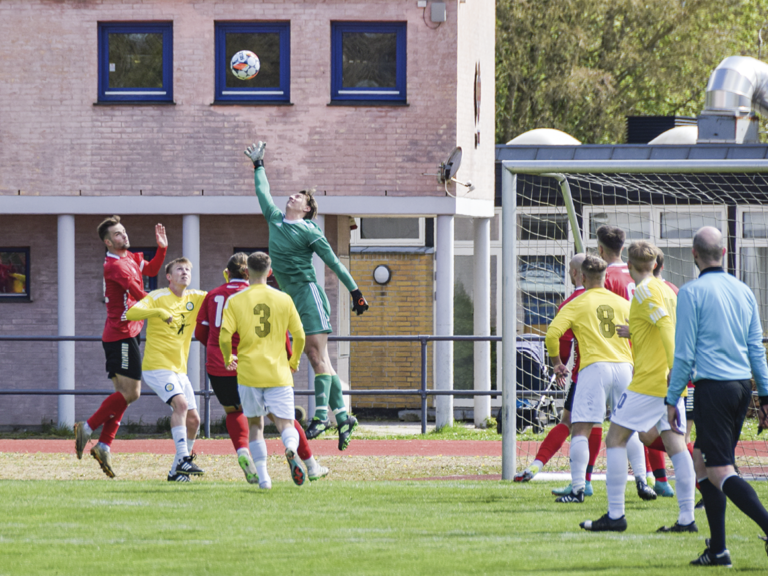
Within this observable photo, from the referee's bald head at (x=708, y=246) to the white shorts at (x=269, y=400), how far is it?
11.8 ft

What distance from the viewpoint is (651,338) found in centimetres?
753

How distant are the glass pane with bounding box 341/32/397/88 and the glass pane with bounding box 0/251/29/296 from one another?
5.18 metres

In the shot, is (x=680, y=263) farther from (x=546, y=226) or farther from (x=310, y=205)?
(x=310, y=205)

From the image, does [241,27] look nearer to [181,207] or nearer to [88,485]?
[181,207]

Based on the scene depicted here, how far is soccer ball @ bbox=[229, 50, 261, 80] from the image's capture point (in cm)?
1566

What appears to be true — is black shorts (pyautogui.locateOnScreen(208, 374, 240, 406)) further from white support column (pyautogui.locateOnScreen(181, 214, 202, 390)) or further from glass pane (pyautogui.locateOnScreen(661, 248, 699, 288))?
glass pane (pyautogui.locateOnScreen(661, 248, 699, 288))

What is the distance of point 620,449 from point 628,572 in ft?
4.60

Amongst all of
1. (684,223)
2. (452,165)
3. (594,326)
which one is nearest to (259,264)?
(594,326)

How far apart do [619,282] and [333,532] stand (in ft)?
10.4

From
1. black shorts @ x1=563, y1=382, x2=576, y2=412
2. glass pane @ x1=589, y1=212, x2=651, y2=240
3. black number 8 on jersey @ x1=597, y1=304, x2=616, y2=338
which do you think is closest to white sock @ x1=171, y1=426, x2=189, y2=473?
black shorts @ x1=563, y1=382, x2=576, y2=412

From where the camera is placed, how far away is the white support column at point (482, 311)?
54.6 feet

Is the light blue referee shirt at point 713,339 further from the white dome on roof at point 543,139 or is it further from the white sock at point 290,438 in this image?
the white dome on roof at point 543,139

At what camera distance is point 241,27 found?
53.5 feet

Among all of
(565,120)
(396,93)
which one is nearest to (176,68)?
(396,93)
